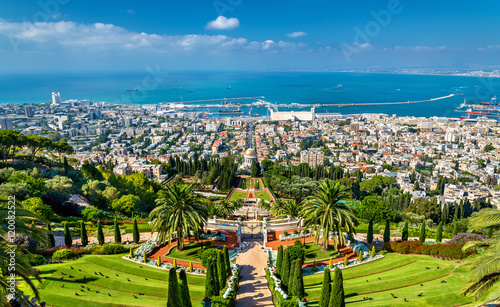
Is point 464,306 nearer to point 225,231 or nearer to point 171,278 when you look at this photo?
point 171,278

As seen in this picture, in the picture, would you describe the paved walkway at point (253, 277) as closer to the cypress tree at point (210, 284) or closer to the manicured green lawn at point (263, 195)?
the cypress tree at point (210, 284)

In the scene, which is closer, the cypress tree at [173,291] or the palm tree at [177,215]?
the cypress tree at [173,291]

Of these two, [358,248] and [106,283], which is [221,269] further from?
[358,248]

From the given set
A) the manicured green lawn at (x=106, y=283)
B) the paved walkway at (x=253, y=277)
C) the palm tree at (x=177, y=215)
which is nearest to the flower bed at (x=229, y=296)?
the paved walkway at (x=253, y=277)

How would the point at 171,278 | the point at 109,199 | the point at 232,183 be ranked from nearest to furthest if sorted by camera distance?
the point at 171,278 → the point at 109,199 → the point at 232,183

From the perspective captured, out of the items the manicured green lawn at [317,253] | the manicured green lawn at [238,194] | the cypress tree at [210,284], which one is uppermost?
the cypress tree at [210,284]

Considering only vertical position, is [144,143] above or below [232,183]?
above

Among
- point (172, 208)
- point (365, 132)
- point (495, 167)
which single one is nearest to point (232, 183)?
point (172, 208)
